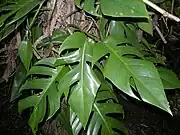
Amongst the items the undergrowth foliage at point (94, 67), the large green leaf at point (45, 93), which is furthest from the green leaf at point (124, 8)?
the large green leaf at point (45, 93)

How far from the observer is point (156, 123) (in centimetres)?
252

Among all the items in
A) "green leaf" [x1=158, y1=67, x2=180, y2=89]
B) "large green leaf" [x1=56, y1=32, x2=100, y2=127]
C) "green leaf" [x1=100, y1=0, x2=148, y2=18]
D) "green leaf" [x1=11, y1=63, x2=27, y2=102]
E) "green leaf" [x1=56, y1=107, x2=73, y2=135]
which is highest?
"green leaf" [x1=100, y1=0, x2=148, y2=18]

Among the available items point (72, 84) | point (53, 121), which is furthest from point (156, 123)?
point (72, 84)

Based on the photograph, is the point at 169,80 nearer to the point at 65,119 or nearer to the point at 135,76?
the point at 135,76

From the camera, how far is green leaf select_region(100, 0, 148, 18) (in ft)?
2.18

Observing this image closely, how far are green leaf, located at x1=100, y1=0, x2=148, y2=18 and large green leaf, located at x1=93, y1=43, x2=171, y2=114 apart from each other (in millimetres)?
125

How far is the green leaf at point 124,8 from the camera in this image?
2.18 ft

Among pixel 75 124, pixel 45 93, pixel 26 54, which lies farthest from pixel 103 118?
pixel 26 54

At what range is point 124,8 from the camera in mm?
690

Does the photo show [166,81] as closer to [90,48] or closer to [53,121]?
[90,48]

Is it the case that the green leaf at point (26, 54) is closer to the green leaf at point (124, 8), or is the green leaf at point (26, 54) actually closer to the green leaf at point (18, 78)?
the green leaf at point (18, 78)

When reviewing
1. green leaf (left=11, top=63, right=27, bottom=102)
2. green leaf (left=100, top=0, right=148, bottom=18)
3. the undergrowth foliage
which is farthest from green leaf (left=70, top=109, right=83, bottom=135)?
green leaf (left=100, top=0, right=148, bottom=18)

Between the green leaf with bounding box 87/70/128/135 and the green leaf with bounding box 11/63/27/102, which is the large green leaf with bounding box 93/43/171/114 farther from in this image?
the green leaf with bounding box 11/63/27/102

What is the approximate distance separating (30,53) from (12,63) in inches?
12.1
